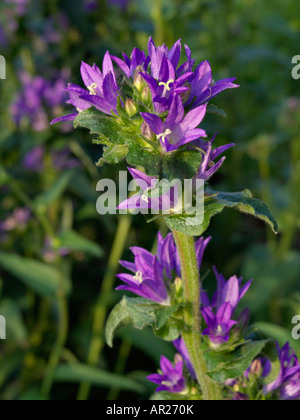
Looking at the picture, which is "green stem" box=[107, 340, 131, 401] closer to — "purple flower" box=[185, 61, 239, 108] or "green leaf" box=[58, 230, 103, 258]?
"green leaf" box=[58, 230, 103, 258]

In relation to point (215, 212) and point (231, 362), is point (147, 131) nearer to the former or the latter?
point (215, 212)

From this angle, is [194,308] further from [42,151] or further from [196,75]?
[42,151]

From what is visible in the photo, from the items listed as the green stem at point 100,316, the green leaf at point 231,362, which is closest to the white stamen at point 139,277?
the green leaf at point 231,362

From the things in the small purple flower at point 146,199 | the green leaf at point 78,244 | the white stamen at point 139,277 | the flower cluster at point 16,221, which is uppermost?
the flower cluster at point 16,221

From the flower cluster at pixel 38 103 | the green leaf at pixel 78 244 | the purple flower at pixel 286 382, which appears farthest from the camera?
the flower cluster at pixel 38 103

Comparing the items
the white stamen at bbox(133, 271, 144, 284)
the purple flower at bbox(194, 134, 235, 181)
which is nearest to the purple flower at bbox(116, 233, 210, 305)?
the white stamen at bbox(133, 271, 144, 284)

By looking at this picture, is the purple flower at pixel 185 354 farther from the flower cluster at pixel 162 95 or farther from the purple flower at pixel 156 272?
the flower cluster at pixel 162 95

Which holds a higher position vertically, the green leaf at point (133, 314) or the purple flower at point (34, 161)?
the purple flower at point (34, 161)
